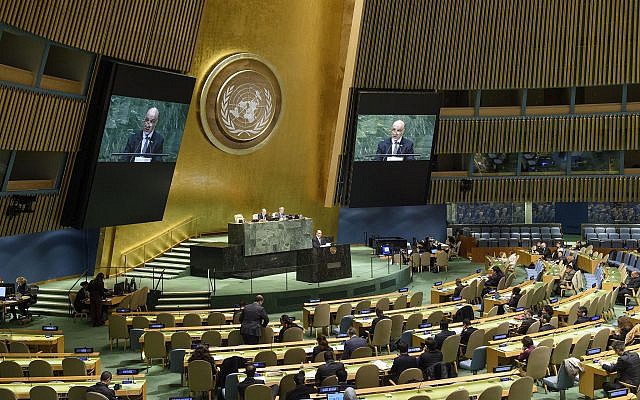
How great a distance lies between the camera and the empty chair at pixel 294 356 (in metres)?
12.2

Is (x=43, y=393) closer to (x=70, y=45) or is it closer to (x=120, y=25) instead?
(x=70, y=45)

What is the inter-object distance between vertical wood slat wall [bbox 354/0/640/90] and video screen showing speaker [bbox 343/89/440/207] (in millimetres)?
836

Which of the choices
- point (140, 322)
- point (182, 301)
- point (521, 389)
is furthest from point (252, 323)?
point (182, 301)

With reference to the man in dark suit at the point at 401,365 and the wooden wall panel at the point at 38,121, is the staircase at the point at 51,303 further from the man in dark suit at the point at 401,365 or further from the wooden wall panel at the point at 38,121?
the man in dark suit at the point at 401,365

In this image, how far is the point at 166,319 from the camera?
15539 mm

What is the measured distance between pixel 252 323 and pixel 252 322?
3 centimetres

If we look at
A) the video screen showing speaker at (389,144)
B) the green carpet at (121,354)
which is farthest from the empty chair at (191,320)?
the video screen showing speaker at (389,144)

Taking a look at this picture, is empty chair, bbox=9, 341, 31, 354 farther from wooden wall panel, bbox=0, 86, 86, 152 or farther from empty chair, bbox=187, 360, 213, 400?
wooden wall panel, bbox=0, 86, 86, 152

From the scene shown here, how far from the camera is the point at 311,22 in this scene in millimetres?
26094

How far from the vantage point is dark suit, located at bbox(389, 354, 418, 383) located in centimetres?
1114

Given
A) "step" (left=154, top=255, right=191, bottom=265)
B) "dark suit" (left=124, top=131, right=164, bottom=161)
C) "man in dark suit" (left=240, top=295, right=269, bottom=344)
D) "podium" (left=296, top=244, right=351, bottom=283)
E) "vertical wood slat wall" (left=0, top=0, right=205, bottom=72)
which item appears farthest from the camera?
"step" (left=154, top=255, right=191, bottom=265)

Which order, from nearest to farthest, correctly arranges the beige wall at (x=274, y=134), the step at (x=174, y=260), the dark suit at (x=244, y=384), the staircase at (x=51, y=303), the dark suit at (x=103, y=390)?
the dark suit at (x=103, y=390), the dark suit at (x=244, y=384), the staircase at (x=51, y=303), the step at (x=174, y=260), the beige wall at (x=274, y=134)

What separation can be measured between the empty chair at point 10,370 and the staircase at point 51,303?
26.0 feet

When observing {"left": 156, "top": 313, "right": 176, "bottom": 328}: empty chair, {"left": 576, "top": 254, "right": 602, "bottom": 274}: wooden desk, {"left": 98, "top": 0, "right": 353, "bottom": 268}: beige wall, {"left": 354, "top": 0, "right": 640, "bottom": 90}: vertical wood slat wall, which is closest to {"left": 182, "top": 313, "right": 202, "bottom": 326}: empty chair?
{"left": 156, "top": 313, "right": 176, "bottom": 328}: empty chair
